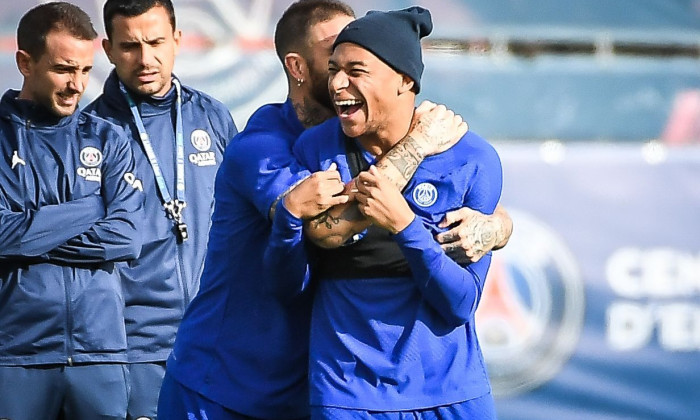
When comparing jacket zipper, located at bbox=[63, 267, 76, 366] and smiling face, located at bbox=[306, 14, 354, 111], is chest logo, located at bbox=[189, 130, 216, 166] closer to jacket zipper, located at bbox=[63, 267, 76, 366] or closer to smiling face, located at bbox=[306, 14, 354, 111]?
jacket zipper, located at bbox=[63, 267, 76, 366]

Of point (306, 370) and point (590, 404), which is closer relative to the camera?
point (306, 370)

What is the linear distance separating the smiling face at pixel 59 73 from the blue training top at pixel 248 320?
1348 mm

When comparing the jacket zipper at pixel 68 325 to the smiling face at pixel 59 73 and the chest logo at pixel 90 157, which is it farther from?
the smiling face at pixel 59 73

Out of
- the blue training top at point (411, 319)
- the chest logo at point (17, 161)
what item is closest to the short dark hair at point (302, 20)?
the blue training top at point (411, 319)

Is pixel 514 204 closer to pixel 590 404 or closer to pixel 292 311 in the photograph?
pixel 590 404

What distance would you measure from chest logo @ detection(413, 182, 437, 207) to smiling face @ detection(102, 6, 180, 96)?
2128mm

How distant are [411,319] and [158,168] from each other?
2.14 meters

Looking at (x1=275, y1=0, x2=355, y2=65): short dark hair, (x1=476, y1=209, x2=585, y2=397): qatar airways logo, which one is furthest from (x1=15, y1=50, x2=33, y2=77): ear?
(x1=476, y1=209, x2=585, y2=397): qatar airways logo

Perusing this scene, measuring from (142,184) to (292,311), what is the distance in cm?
173

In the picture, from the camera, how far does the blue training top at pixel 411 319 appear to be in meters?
3.58

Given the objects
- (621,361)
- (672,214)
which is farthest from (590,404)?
(672,214)

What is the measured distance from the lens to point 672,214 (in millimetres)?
7664

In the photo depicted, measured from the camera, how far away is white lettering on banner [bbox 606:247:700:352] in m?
7.55

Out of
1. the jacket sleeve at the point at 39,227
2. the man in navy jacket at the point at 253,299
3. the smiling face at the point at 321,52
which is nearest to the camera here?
the man in navy jacket at the point at 253,299
